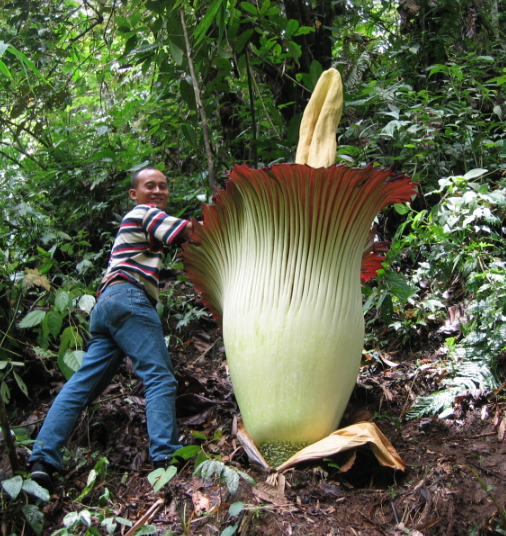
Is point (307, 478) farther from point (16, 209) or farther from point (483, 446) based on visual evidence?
point (16, 209)

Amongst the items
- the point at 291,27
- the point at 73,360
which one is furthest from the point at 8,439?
the point at 291,27

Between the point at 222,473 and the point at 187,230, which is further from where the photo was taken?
the point at 187,230

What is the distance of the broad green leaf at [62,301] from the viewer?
250 centimetres

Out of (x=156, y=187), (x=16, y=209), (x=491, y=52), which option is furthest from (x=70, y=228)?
(x=491, y=52)

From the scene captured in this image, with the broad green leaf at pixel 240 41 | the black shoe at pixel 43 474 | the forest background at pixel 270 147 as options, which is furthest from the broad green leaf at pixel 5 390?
the broad green leaf at pixel 240 41

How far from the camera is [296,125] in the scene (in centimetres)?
331

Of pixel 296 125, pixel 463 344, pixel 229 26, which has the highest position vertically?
pixel 229 26

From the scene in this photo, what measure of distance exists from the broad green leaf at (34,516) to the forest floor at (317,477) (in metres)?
0.06

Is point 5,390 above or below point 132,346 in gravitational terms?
below

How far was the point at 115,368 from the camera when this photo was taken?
2.60 meters

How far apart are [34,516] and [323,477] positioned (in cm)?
106

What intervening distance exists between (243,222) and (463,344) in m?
1.34

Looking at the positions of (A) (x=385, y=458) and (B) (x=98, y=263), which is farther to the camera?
(B) (x=98, y=263)

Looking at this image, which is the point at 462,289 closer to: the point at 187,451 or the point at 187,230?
the point at 187,230
